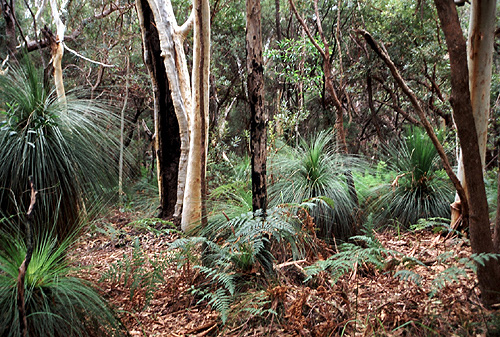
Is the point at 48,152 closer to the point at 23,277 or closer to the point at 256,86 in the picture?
the point at 23,277

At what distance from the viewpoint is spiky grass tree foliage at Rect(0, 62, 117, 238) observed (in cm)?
249

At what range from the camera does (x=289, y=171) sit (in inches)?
182

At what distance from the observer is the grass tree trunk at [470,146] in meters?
1.87

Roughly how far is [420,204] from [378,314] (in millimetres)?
2617

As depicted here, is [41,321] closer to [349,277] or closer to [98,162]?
[98,162]

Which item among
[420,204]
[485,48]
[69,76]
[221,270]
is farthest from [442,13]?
[69,76]

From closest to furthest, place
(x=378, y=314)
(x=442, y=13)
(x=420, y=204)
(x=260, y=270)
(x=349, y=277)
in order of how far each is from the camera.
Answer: (x=442, y=13) < (x=378, y=314) < (x=260, y=270) < (x=349, y=277) < (x=420, y=204)

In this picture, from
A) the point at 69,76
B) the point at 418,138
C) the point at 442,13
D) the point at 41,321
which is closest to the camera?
the point at 41,321

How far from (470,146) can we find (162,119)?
4.71 m

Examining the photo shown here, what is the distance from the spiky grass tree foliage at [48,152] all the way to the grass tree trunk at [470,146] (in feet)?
8.12

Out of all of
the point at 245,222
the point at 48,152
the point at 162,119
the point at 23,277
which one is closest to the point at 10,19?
the point at 162,119

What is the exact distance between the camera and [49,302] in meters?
1.83

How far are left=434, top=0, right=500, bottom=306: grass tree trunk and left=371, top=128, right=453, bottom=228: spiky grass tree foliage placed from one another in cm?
239

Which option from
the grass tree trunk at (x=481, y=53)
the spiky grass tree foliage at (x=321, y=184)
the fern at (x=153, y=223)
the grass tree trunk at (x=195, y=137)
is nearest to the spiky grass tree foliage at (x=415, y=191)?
the spiky grass tree foliage at (x=321, y=184)
